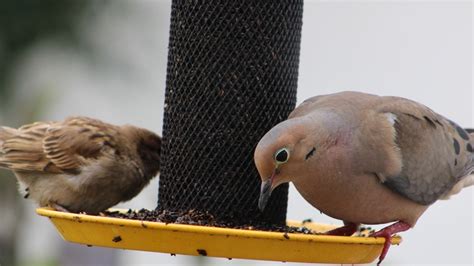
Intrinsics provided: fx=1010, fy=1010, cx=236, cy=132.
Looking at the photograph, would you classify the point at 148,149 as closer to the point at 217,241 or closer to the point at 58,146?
the point at 58,146

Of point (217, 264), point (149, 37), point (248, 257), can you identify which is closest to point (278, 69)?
point (248, 257)

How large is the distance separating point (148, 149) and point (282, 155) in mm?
1999

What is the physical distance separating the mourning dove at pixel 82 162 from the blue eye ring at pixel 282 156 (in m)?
1.85

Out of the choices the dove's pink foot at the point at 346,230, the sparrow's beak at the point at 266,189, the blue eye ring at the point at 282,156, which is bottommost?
the dove's pink foot at the point at 346,230

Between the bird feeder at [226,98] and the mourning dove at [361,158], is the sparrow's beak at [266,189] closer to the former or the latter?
the mourning dove at [361,158]

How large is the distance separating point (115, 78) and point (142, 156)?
5.79m

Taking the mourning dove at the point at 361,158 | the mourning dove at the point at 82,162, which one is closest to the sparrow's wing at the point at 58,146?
the mourning dove at the point at 82,162

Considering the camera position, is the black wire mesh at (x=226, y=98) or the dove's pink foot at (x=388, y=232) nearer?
the dove's pink foot at (x=388, y=232)

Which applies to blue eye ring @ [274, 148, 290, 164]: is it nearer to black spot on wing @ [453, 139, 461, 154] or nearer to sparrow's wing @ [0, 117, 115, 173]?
black spot on wing @ [453, 139, 461, 154]

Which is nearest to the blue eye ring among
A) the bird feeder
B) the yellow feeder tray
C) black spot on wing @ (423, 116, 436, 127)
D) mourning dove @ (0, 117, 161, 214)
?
the yellow feeder tray

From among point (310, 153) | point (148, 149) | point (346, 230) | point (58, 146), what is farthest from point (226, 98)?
point (58, 146)

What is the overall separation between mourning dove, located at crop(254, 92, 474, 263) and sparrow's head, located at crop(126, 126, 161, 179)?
1.47 metres

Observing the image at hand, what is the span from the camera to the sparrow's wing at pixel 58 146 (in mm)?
6289

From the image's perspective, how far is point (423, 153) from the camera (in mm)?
5422
